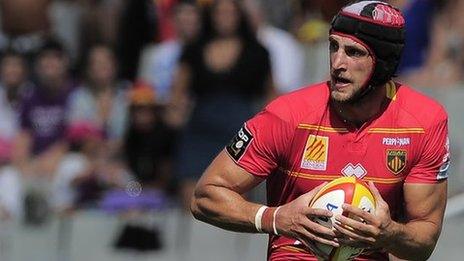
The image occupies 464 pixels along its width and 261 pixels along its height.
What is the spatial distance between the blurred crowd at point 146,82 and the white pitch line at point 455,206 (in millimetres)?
862

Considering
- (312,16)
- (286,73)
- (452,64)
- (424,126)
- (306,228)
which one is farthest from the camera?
(312,16)

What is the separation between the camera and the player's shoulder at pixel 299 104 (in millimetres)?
5785

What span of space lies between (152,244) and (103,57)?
1897mm

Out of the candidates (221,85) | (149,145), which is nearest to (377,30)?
(221,85)

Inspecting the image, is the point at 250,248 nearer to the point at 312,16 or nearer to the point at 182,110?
the point at 182,110

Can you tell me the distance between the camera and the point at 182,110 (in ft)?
35.2

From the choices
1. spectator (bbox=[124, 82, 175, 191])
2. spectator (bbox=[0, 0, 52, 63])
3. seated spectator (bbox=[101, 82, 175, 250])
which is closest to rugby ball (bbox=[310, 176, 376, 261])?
seated spectator (bbox=[101, 82, 175, 250])

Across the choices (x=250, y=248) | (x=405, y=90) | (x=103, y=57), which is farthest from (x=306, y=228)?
(x=103, y=57)

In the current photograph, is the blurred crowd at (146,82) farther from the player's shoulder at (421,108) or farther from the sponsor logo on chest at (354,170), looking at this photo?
the sponsor logo on chest at (354,170)

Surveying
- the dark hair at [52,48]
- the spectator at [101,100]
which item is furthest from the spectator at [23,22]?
the spectator at [101,100]

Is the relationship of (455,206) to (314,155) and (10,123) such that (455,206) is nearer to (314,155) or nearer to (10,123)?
(10,123)

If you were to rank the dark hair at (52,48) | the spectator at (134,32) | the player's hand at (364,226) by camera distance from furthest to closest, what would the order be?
the spectator at (134,32)
the dark hair at (52,48)
the player's hand at (364,226)

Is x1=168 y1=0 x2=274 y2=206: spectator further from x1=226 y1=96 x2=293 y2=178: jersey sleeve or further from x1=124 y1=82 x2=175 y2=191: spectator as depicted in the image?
x1=226 y1=96 x2=293 y2=178: jersey sleeve

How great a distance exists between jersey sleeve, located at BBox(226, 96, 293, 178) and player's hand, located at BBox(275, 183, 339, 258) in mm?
254
